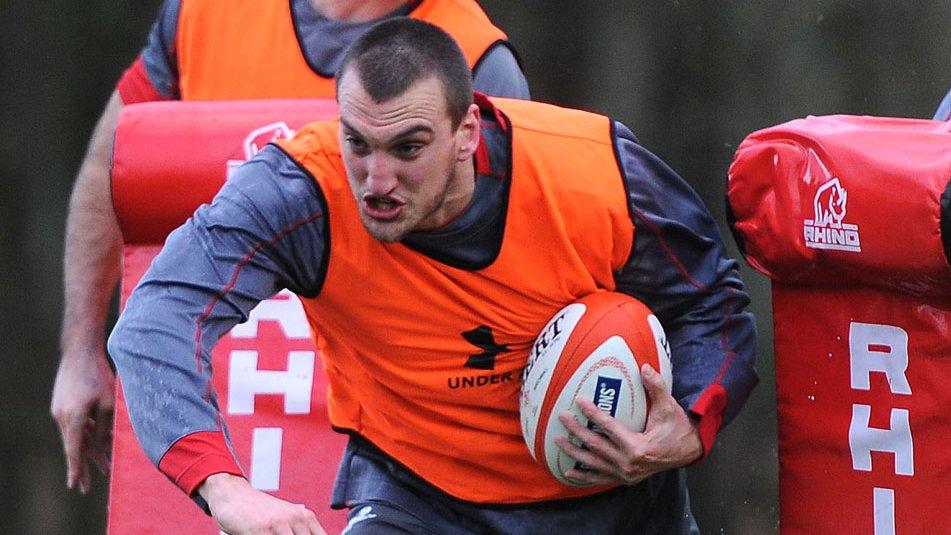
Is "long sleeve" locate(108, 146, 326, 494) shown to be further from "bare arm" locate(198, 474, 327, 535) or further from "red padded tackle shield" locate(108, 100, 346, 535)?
"red padded tackle shield" locate(108, 100, 346, 535)

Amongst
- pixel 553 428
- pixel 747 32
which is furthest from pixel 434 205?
pixel 747 32

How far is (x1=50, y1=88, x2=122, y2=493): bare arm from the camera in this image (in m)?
4.72

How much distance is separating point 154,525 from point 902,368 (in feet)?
6.31

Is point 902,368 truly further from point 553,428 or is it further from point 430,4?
point 430,4

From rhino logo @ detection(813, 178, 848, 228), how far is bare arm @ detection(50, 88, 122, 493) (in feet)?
6.48

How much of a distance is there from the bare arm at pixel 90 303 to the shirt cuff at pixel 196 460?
57.2 inches

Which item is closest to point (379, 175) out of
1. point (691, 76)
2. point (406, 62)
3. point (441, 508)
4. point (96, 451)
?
point (406, 62)

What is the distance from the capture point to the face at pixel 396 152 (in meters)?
3.51

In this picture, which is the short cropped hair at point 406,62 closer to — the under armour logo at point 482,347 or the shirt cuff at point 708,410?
the under armour logo at point 482,347

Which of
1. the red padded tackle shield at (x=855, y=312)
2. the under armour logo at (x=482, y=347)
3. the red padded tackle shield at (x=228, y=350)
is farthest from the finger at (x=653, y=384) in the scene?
the red padded tackle shield at (x=228, y=350)

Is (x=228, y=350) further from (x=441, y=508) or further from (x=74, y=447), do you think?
(x=441, y=508)

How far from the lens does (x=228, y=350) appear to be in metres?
4.54

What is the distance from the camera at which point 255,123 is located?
173 inches

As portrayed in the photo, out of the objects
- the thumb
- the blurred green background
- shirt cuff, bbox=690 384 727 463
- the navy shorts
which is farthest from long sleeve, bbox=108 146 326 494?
the blurred green background
